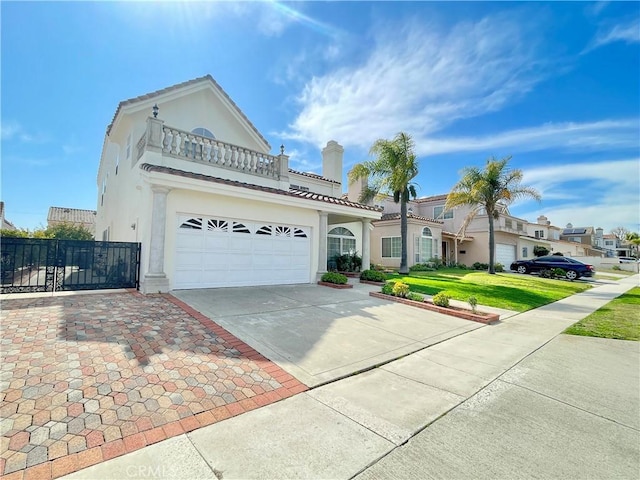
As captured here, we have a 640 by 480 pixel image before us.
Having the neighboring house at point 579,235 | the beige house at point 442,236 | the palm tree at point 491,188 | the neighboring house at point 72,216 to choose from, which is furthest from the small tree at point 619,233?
the neighboring house at point 72,216

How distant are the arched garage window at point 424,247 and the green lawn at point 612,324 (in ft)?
46.5

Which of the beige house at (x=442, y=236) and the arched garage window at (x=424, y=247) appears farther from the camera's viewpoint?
the arched garage window at (x=424, y=247)

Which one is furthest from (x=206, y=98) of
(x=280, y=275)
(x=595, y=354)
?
(x=595, y=354)

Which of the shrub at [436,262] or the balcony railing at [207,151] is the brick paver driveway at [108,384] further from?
the shrub at [436,262]

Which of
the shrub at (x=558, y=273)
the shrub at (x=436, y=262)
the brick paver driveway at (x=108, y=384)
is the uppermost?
the shrub at (x=436, y=262)

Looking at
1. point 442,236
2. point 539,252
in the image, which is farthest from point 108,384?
point 539,252

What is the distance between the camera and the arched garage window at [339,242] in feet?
59.1

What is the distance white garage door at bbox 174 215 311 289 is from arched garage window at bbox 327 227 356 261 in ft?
16.8

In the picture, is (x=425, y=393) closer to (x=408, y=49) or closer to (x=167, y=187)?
(x=167, y=187)

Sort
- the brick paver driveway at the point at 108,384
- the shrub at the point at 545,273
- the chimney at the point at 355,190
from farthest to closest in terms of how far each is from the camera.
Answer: the chimney at the point at 355,190 < the shrub at the point at 545,273 < the brick paver driveway at the point at 108,384

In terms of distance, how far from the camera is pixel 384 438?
9.77 ft

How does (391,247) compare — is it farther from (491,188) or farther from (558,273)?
(558,273)

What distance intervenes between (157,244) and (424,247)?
22274 millimetres

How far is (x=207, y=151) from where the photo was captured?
11.3m
